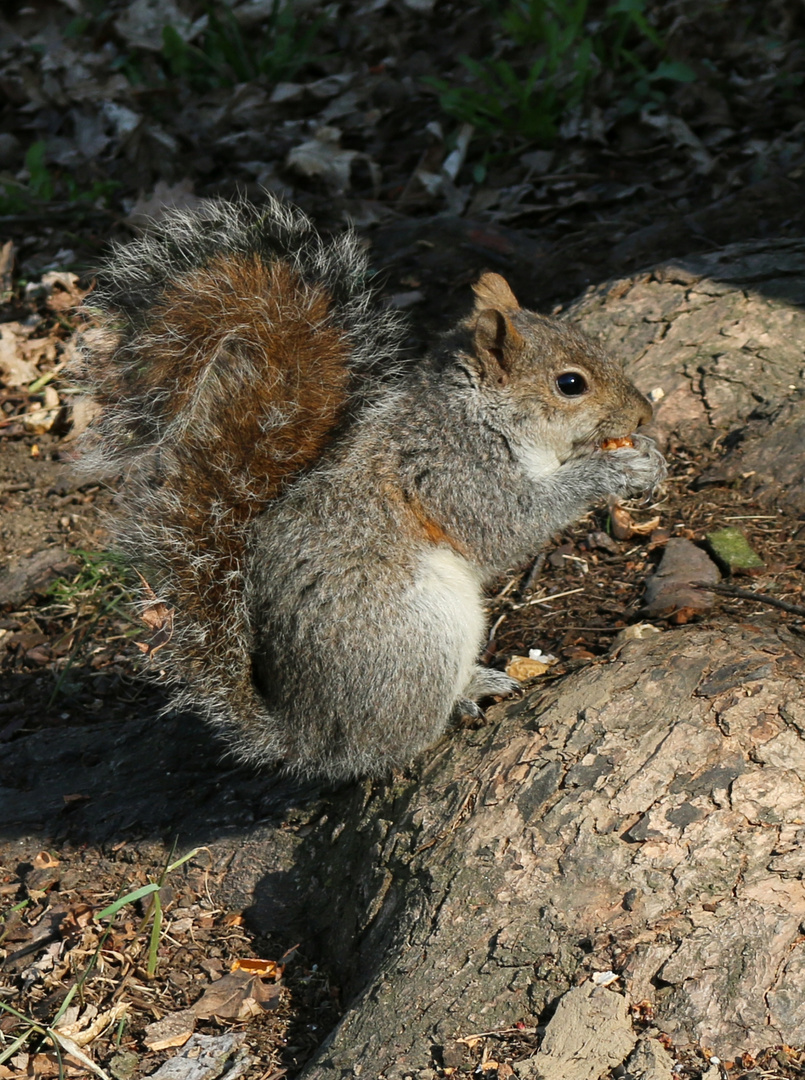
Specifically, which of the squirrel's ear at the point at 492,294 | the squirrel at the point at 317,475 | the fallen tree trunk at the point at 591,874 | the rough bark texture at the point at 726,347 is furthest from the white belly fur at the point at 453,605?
the rough bark texture at the point at 726,347

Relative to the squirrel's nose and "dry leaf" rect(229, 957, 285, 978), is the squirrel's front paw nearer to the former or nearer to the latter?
the squirrel's nose

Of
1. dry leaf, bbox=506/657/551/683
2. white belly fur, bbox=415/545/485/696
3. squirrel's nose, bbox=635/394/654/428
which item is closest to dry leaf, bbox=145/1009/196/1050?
white belly fur, bbox=415/545/485/696

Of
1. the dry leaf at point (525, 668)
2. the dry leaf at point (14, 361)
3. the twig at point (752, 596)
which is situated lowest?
the dry leaf at point (525, 668)

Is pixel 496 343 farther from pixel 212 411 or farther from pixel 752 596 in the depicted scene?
pixel 752 596

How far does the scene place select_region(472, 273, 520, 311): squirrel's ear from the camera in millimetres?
3049

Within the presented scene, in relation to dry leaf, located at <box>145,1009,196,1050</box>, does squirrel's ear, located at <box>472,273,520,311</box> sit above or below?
above

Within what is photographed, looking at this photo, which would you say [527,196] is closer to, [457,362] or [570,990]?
[457,362]

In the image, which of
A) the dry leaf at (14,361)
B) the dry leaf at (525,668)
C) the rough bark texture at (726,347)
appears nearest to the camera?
the dry leaf at (525,668)

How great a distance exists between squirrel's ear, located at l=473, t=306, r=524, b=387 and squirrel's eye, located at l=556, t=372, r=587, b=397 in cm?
14

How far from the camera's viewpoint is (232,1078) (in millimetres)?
2303

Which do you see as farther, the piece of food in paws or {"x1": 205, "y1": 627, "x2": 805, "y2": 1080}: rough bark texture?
the piece of food in paws

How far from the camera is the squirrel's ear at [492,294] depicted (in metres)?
3.05

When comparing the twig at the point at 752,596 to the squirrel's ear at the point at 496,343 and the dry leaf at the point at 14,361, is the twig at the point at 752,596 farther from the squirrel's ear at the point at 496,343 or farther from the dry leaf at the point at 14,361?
the dry leaf at the point at 14,361

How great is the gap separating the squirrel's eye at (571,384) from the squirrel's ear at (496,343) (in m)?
0.14
